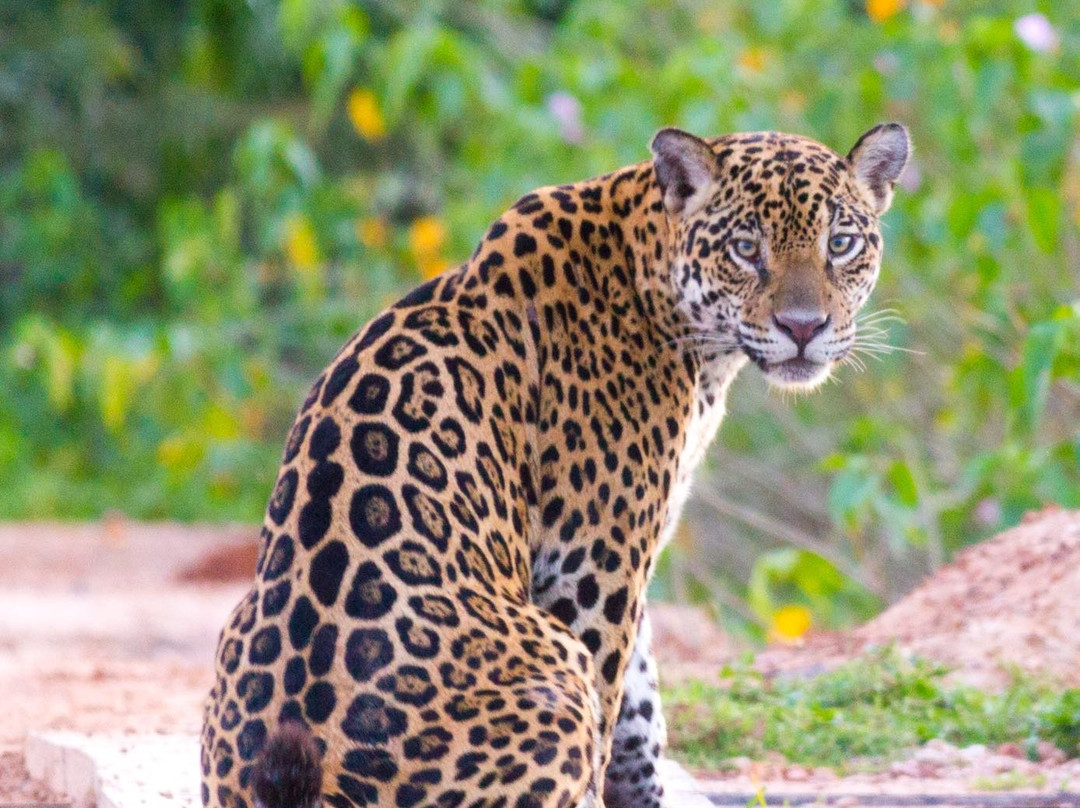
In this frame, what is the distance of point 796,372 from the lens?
4496 mm

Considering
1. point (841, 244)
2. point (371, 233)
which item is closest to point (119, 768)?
point (841, 244)

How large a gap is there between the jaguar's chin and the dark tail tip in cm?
172

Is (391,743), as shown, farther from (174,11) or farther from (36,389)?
(174,11)

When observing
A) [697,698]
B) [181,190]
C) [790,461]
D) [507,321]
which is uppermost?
[181,190]

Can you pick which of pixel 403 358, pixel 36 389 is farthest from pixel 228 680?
pixel 36 389

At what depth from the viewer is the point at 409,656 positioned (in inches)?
141

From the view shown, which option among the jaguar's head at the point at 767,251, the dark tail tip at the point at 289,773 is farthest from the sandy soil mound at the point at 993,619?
the dark tail tip at the point at 289,773

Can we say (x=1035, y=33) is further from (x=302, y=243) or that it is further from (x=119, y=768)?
(x=302, y=243)

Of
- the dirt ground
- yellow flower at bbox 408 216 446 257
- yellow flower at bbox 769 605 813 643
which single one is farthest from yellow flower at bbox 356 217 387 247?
yellow flower at bbox 769 605 813 643

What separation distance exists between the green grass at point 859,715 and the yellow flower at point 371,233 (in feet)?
21.9

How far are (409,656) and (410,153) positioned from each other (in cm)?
1328

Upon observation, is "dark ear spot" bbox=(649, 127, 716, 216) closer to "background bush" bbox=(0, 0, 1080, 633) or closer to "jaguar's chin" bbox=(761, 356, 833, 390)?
"jaguar's chin" bbox=(761, 356, 833, 390)

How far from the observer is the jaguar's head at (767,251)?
442 centimetres

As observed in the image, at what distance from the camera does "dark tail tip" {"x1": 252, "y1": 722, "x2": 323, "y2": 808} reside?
10.9 feet
